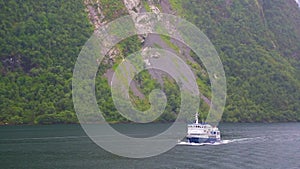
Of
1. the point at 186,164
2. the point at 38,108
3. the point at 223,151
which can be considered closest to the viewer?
the point at 186,164

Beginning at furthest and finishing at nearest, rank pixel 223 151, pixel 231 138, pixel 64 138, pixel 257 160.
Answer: pixel 231 138, pixel 64 138, pixel 223 151, pixel 257 160

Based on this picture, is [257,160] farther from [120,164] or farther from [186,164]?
Answer: [120,164]

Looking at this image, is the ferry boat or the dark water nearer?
the dark water

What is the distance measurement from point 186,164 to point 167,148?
73.8 feet

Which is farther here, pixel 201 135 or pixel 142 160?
pixel 201 135

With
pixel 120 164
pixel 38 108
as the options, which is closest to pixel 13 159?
pixel 120 164

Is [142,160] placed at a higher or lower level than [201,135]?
lower

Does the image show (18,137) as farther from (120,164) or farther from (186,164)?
(186,164)

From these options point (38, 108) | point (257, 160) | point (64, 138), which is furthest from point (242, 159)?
point (38, 108)

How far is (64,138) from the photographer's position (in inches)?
4621

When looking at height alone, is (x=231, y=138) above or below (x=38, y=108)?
below

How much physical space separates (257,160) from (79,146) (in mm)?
38412

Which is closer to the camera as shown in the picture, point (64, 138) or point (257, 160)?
point (257, 160)

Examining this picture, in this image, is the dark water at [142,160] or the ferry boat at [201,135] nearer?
the dark water at [142,160]
